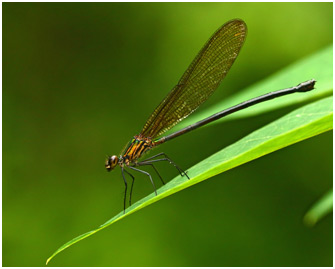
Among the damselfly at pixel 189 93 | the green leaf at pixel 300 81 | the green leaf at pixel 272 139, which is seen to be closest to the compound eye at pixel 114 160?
the damselfly at pixel 189 93

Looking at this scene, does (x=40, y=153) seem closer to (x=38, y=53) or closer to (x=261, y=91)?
(x=38, y=53)

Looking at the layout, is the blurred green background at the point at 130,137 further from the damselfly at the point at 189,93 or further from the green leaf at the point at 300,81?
the green leaf at the point at 300,81

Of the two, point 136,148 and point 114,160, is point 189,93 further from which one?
point 114,160

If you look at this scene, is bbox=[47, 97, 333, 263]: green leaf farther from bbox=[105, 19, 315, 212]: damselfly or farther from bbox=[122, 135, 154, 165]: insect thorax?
bbox=[122, 135, 154, 165]: insect thorax

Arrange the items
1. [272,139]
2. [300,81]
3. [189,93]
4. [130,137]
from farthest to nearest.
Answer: [130,137], [189,93], [300,81], [272,139]

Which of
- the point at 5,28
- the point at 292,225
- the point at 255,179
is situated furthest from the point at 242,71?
the point at 5,28

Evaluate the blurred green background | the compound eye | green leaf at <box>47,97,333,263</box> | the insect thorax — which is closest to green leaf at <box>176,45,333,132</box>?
green leaf at <box>47,97,333,263</box>

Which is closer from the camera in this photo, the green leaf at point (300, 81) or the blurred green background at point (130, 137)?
the green leaf at point (300, 81)

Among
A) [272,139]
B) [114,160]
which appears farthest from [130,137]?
[272,139]

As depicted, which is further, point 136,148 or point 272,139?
point 136,148
